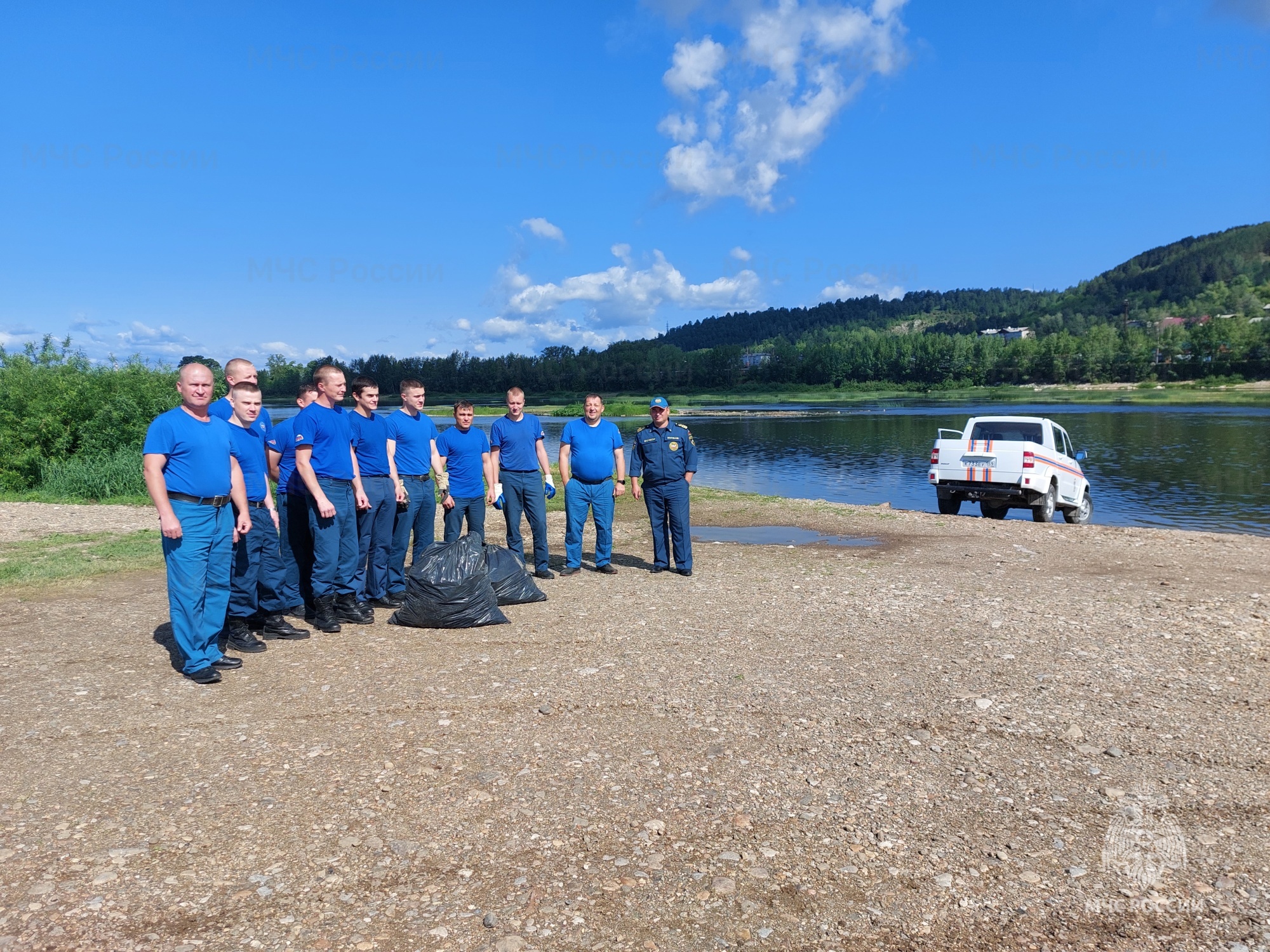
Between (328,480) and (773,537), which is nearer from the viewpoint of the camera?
(328,480)

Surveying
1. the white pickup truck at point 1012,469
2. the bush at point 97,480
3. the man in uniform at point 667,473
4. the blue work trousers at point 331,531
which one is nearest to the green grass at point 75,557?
the blue work trousers at point 331,531

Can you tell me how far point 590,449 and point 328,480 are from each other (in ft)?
10.4

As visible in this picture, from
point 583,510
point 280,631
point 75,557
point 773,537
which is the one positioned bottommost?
point 773,537

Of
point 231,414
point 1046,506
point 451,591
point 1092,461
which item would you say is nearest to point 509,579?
point 451,591

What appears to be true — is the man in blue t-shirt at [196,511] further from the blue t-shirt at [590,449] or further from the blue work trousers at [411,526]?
the blue t-shirt at [590,449]

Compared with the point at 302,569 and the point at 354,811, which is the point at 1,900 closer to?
the point at 354,811

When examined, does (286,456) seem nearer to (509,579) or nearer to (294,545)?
(294,545)

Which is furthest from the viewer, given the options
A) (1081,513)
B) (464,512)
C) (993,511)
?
(993,511)

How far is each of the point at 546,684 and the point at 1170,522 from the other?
16.3 metres

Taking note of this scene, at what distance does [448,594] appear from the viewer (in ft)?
22.8

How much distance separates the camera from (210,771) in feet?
13.8

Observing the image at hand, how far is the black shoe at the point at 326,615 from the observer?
267 inches

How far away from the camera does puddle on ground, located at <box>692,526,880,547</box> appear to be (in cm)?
1237

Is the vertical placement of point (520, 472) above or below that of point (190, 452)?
below
